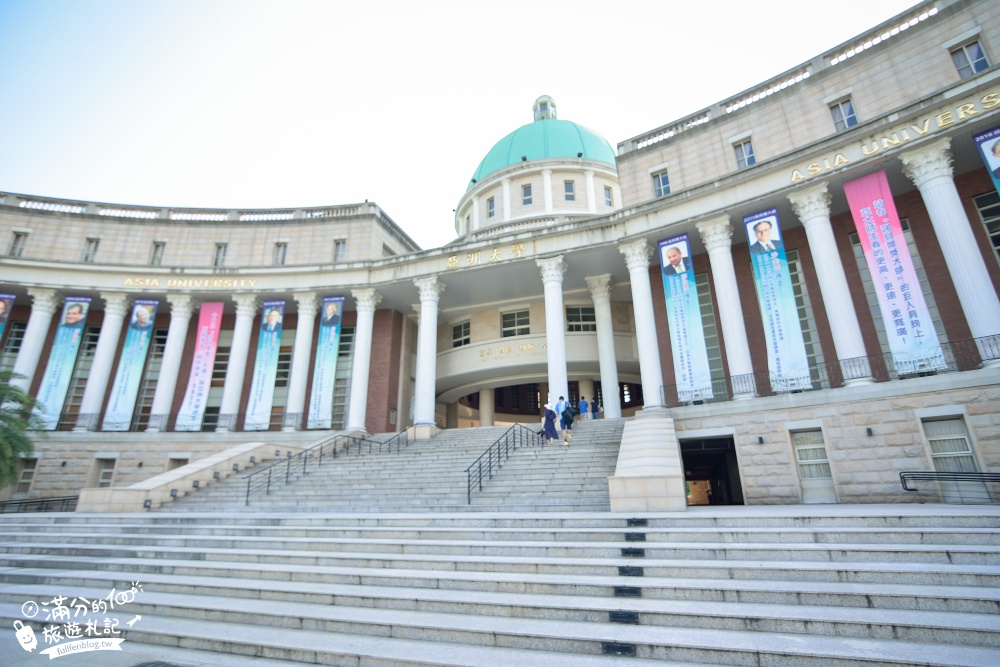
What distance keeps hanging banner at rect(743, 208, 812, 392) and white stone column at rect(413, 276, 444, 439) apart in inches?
548

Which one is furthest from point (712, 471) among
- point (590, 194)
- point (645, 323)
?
point (590, 194)

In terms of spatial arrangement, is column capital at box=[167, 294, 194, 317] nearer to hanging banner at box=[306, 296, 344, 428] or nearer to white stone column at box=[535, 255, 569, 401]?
hanging banner at box=[306, 296, 344, 428]

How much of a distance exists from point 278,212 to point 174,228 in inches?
231

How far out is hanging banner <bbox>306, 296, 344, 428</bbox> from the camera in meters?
23.2

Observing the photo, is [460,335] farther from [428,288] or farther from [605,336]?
[605,336]

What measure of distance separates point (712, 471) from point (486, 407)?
13.0 m

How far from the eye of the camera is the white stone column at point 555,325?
68.2 feet

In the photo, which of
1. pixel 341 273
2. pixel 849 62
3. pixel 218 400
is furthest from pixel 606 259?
pixel 218 400

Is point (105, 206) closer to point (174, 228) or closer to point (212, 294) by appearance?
point (174, 228)

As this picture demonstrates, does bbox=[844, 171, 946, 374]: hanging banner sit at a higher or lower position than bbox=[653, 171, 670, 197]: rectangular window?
lower

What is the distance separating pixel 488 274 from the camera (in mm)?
24562

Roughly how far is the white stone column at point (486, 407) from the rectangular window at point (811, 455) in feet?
58.0

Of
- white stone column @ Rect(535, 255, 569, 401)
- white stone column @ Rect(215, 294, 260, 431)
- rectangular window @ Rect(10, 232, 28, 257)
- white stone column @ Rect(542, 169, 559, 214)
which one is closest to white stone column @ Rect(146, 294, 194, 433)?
white stone column @ Rect(215, 294, 260, 431)

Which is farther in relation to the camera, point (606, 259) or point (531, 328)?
point (531, 328)
